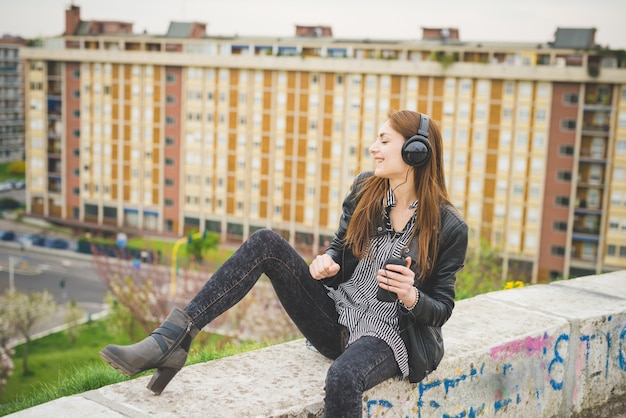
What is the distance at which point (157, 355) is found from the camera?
2.99m

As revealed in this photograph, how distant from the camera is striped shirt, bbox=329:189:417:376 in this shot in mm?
3254

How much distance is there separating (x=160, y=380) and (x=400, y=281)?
3.28 ft

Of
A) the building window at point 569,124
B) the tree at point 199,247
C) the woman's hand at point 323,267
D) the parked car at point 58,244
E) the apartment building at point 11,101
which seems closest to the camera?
the woman's hand at point 323,267

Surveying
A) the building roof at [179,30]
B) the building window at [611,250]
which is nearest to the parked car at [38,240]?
the building roof at [179,30]

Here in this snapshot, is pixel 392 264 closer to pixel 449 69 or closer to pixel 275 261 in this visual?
pixel 275 261

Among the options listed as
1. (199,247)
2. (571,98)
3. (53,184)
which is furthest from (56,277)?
(571,98)

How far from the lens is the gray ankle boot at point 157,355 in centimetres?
295

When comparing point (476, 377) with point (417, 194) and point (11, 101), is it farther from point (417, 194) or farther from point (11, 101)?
point (11, 101)

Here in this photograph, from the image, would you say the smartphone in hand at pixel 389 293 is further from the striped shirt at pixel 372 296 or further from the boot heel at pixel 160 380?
the boot heel at pixel 160 380

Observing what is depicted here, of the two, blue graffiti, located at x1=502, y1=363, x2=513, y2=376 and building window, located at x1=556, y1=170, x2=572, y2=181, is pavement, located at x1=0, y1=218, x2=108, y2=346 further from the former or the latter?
blue graffiti, located at x1=502, y1=363, x2=513, y2=376

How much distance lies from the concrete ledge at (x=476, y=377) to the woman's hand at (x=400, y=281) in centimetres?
37

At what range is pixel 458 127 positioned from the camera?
51250mm

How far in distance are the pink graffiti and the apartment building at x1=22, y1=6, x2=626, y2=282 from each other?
40.6 metres

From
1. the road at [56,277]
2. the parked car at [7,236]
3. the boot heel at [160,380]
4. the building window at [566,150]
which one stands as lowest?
the road at [56,277]
